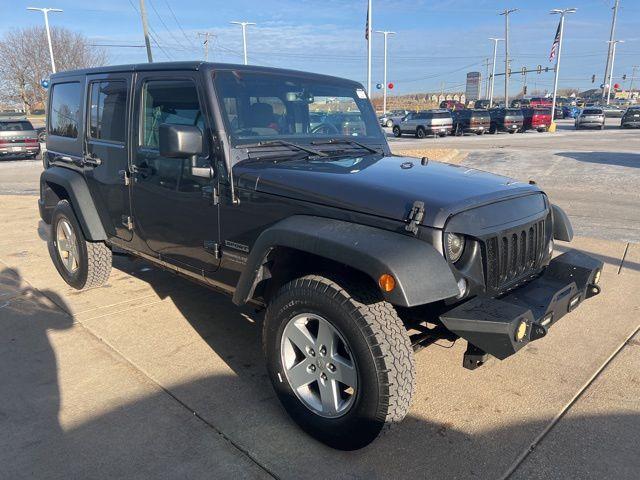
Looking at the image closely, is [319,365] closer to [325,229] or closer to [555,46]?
[325,229]

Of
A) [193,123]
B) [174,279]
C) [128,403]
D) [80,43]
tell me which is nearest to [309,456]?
[128,403]

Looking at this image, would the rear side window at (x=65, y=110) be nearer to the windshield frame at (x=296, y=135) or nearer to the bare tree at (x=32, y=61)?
the windshield frame at (x=296, y=135)

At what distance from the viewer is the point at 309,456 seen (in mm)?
2703

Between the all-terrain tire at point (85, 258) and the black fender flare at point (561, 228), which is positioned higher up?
the black fender flare at point (561, 228)

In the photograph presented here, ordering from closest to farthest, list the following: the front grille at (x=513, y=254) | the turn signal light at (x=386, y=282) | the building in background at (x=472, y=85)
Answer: the turn signal light at (x=386, y=282)
the front grille at (x=513, y=254)
the building in background at (x=472, y=85)

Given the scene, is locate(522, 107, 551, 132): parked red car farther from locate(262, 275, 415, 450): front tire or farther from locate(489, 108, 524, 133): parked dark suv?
locate(262, 275, 415, 450): front tire

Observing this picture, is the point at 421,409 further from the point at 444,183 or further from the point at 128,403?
the point at 128,403

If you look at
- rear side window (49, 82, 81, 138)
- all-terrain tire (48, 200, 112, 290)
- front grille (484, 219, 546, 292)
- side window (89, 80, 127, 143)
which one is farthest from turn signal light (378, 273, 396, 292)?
rear side window (49, 82, 81, 138)

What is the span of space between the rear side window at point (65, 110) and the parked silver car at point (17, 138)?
1817 cm

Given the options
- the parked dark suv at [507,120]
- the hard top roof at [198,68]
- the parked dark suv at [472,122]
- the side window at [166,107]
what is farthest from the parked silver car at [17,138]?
the parked dark suv at [507,120]

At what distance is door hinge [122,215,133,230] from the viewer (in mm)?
4164

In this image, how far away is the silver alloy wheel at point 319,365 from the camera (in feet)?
8.64

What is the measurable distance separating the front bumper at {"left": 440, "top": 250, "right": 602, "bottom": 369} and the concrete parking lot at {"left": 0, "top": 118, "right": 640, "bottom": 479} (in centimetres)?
56

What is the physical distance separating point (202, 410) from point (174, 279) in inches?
104
